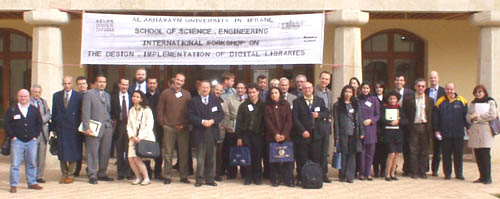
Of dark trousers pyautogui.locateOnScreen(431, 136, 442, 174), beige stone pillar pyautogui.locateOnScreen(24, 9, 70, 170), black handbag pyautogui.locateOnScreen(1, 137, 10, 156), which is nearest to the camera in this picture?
black handbag pyautogui.locateOnScreen(1, 137, 10, 156)

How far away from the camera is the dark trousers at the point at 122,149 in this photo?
9430 mm

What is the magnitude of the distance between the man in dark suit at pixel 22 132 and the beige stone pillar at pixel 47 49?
201 cm

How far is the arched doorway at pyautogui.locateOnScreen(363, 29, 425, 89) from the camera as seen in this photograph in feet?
43.3

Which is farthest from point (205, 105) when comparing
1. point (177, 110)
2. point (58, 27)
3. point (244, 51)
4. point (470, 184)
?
point (470, 184)

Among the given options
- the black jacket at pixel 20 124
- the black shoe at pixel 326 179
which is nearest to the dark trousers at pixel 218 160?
the black shoe at pixel 326 179

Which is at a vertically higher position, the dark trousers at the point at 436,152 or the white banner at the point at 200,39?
the white banner at the point at 200,39

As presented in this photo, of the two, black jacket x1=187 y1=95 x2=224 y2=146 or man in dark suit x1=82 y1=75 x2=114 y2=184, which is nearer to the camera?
black jacket x1=187 y1=95 x2=224 y2=146

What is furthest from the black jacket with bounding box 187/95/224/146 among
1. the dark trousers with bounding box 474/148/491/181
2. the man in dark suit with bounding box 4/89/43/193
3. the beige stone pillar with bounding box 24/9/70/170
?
the dark trousers with bounding box 474/148/491/181

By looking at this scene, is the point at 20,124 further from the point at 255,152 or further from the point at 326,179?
the point at 326,179

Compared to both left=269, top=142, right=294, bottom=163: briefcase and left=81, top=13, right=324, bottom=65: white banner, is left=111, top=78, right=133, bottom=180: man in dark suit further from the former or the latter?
left=269, top=142, right=294, bottom=163: briefcase

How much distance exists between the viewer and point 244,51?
33.8 ft

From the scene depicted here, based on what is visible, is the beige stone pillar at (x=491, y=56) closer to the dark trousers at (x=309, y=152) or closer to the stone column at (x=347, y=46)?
the stone column at (x=347, y=46)

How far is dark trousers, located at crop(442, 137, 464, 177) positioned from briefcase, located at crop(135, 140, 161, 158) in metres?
4.88

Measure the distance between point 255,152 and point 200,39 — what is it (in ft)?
8.36
